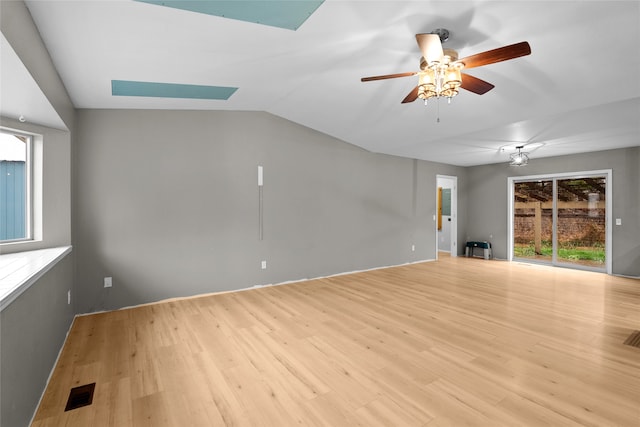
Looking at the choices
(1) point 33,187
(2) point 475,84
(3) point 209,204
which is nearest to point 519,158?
(2) point 475,84

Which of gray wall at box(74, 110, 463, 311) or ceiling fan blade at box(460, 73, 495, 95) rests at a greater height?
ceiling fan blade at box(460, 73, 495, 95)

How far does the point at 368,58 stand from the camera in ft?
9.41

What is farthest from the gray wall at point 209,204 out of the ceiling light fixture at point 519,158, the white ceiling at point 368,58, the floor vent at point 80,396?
the ceiling light fixture at point 519,158

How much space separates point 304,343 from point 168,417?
1.27m

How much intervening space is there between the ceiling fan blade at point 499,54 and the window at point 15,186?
13.2 feet

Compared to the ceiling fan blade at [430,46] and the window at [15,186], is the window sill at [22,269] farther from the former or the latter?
the ceiling fan blade at [430,46]

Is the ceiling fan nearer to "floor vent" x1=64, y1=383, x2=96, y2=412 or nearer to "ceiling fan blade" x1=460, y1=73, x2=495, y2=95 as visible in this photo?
"ceiling fan blade" x1=460, y1=73, x2=495, y2=95

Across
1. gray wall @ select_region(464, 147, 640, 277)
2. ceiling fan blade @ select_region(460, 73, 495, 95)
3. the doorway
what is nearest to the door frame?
gray wall @ select_region(464, 147, 640, 277)

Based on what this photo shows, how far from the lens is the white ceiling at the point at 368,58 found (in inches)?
84.1

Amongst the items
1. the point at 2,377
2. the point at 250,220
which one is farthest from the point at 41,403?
the point at 250,220

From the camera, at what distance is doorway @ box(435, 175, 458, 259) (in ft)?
26.7

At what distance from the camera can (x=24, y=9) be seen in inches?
71.6

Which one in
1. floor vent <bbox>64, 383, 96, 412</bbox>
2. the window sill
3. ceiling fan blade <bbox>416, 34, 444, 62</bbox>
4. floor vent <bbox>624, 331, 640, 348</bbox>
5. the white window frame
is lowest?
floor vent <bbox>64, 383, 96, 412</bbox>

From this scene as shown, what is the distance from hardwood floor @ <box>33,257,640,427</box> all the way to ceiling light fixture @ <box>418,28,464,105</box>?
7.30ft
